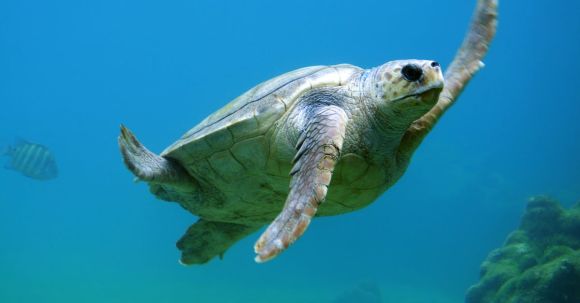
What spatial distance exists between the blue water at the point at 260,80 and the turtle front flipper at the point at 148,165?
Result: 3075 cm

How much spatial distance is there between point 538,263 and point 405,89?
8.99 metres

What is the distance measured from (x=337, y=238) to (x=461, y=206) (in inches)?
693

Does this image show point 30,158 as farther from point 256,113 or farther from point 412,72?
point 412,72

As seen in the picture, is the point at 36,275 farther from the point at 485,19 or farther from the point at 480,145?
the point at 480,145

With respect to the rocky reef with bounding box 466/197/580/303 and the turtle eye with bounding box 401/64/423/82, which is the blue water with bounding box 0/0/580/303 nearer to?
the rocky reef with bounding box 466/197/580/303

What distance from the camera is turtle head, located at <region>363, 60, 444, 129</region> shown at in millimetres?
2775

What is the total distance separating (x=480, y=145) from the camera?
7288 centimetres

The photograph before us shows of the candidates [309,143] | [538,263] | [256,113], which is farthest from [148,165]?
[538,263]

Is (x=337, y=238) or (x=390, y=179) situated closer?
(x=390, y=179)

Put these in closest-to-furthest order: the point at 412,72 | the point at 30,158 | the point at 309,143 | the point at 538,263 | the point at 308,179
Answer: the point at 308,179 < the point at 309,143 < the point at 412,72 < the point at 538,263 < the point at 30,158

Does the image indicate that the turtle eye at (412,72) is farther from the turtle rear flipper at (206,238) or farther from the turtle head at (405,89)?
the turtle rear flipper at (206,238)

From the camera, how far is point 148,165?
12.1ft

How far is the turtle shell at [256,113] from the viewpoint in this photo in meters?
3.23

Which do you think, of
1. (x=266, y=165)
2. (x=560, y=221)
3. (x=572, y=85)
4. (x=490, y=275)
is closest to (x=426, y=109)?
(x=266, y=165)
